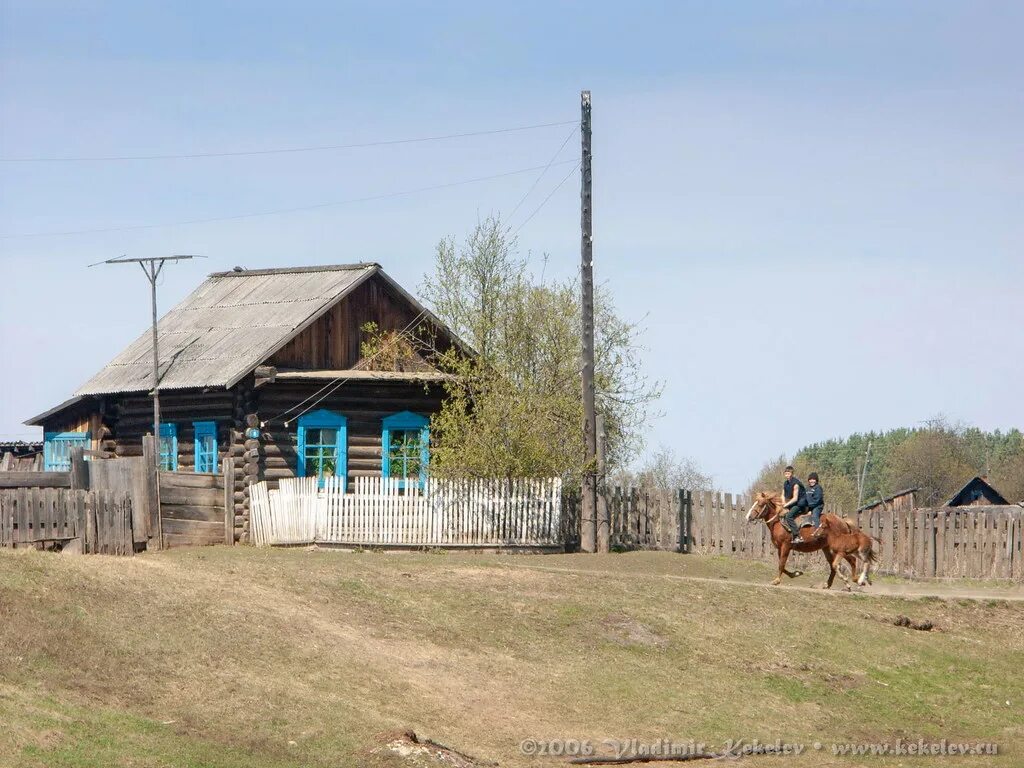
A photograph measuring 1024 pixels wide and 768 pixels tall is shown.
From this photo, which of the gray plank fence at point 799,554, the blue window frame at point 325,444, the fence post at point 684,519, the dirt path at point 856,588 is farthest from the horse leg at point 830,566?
the blue window frame at point 325,444

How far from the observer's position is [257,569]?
79.0 feet

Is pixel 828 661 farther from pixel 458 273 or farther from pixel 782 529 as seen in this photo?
pixel 458 273

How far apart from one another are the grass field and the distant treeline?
55.0 meters

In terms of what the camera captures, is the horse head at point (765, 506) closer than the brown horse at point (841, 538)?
No

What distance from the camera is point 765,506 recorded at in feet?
92.2

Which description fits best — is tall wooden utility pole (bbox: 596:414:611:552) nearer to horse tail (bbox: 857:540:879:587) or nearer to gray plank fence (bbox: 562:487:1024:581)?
gray plank fence (bbox: 562:487:1024:581)

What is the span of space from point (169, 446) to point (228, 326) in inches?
136

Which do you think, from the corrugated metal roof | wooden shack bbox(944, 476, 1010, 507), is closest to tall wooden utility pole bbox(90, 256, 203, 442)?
the corrugated metal roof

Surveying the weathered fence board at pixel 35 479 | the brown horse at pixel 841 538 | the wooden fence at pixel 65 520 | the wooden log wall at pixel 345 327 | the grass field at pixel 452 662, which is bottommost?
the grass field at pixel 452 662

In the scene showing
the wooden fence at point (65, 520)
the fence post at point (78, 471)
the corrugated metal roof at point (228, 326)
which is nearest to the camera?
the wooden fence at point (65, 520)

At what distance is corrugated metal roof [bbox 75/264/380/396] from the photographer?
34531mm

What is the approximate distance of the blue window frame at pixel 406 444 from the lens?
34.8 m

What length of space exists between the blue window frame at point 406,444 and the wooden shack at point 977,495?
1420 inches

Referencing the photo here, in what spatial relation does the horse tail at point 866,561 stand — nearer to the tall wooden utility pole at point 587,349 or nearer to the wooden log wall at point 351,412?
the tall wooden utility pole at point 587,349
